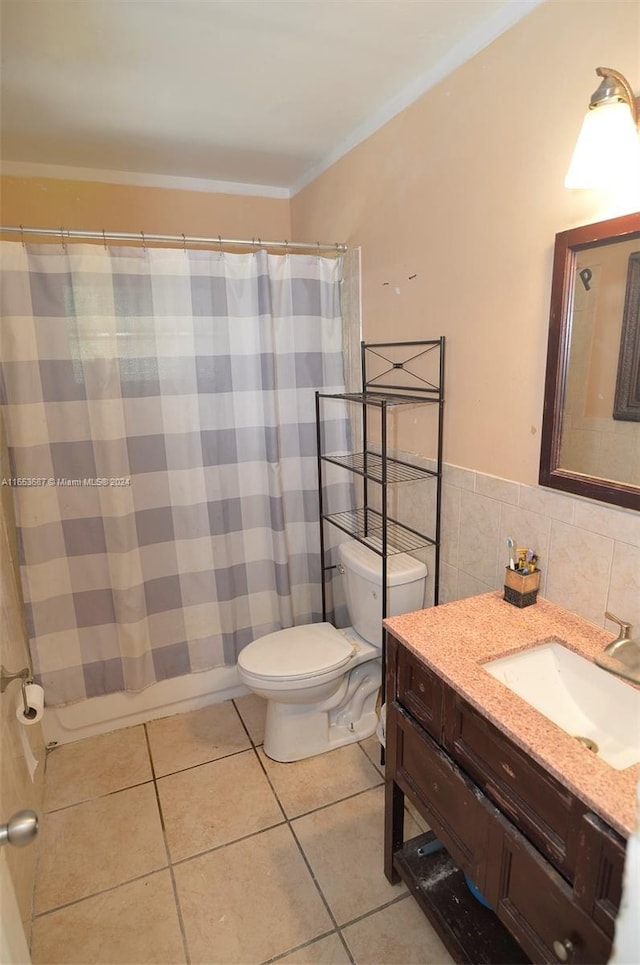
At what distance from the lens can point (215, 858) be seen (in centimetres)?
161

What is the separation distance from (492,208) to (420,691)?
132cm

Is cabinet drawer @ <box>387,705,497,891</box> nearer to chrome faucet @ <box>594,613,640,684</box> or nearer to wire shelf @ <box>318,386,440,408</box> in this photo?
chrome faucet @ <box>594,613,640,684</box>

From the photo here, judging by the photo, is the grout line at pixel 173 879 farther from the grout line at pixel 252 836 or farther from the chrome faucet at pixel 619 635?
the chrome faucet at pixel 619 635

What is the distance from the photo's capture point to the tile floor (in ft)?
4.52

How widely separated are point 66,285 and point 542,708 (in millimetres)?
1956

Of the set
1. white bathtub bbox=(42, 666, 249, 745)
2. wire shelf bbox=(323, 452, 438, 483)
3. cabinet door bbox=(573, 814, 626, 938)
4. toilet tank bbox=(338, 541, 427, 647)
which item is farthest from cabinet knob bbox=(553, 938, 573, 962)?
white bathtub bbox=(42, 666, 249, 745)

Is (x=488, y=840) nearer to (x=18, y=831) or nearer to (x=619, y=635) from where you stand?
(x=619, y=635)

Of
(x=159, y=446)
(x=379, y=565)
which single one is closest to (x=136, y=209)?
(x=159, y=446)

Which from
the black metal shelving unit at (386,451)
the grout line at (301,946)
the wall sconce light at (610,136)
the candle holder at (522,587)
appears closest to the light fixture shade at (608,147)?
the wall sconce light at (610,136)

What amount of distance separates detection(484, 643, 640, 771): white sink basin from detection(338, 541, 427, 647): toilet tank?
0.68 meters

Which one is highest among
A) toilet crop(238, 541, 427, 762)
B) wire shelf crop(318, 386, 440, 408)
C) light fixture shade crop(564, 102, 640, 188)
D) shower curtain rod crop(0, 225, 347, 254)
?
shower curtain rod crop(0, 225, 347, 254)

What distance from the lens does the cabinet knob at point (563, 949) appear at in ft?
2.96

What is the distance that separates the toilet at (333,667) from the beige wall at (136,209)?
5.52ft

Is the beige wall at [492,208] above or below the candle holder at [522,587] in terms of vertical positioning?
above
